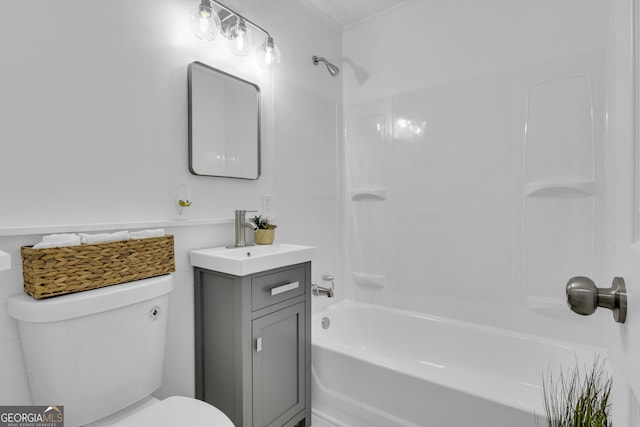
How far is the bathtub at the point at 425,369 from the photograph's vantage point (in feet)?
4.67

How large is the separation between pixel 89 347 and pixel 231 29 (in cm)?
157

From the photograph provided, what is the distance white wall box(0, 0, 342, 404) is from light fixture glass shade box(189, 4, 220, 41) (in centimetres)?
8

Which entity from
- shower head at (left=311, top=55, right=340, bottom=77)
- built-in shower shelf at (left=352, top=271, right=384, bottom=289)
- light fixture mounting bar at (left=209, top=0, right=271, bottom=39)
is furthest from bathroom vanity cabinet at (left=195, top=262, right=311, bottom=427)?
shower head at (left=311, top=55, right=340, bottom=77)

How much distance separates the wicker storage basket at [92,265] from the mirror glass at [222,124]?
1.58 ft

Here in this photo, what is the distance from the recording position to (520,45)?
2004 millimetres

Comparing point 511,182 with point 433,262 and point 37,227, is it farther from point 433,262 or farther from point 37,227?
point 37,227

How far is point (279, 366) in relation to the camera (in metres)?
1.60

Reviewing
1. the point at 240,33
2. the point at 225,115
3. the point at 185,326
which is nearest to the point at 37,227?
Answer: the point at 185,326

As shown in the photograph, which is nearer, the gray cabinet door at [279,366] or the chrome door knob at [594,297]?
the chrome door knob at [594,297]

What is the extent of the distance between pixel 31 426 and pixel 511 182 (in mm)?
2417

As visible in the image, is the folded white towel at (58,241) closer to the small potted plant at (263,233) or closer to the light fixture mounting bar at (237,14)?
the small potted plant at (263,233)

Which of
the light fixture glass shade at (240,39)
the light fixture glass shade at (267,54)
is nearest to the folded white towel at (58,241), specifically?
the light fixture glass shade at (240,39)

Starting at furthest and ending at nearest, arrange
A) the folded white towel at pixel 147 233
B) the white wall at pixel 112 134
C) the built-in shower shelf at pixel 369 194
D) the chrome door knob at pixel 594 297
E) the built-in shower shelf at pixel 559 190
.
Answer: the built-in shower shelf at pixel 369 194
the built-in shower shelf at pixel 559 190
the folded white towel at pixel 147 233
the white wall at pixel 112 134
the chrome door knob at pixel 594 297

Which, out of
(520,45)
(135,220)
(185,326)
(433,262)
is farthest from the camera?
(433,262)
